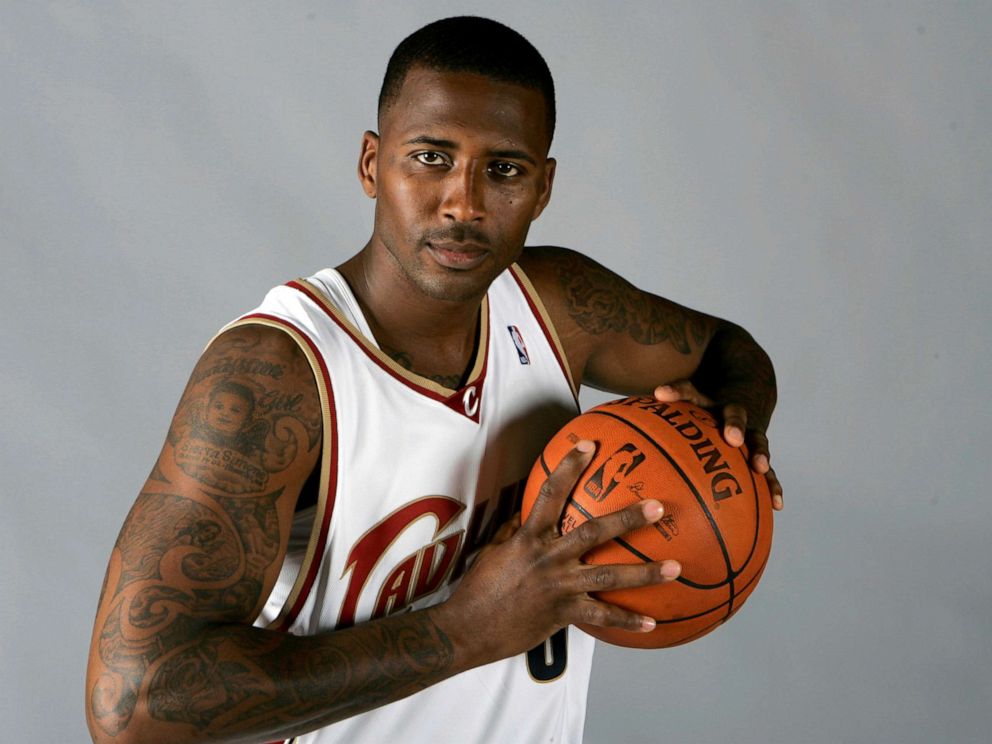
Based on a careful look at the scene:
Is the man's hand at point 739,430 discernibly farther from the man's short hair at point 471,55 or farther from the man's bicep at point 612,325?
the man's short hair at point 471,55

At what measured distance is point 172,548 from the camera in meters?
2.13

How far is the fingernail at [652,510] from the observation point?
2293mm

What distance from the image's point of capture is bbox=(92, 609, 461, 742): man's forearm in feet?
6.87

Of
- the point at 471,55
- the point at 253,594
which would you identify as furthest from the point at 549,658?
the point at 471,55

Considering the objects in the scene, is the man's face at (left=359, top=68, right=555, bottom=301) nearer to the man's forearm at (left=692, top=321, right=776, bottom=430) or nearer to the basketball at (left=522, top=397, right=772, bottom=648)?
the basketball at (left=522, top=397, right=772, bottom=648)

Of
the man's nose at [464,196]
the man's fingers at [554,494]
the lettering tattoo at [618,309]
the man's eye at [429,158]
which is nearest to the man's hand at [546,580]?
the man's fingers at [554,494]

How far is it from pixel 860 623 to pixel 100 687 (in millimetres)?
3533

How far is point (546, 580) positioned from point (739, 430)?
1.74 ft

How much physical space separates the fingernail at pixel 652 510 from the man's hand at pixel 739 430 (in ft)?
1.05

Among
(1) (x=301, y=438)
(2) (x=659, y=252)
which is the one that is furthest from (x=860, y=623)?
(1) (x=301, y=438)

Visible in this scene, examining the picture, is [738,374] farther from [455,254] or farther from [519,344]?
[455,254]

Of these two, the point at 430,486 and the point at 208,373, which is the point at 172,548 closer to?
the point at 208,373

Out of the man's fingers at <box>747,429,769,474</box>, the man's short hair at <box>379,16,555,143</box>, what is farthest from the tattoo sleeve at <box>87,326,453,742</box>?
the man's fingers at <box>747,429,769,474</box>

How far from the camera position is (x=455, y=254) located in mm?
2518
